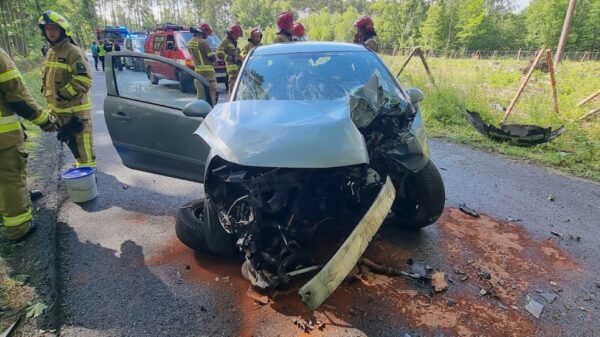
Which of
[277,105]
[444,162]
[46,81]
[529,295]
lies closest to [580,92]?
[444,162]

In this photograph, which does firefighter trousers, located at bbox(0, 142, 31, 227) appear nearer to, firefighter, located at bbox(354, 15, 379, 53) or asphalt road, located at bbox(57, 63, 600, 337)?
asphalt road, located at bbox(57, 63, 600, 337)

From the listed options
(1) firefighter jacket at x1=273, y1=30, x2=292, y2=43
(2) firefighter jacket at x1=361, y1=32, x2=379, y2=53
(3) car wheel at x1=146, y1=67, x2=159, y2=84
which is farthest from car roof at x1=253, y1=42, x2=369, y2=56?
(1) firefighter jacket at x1=273, y1=30, x2=292, y2=43

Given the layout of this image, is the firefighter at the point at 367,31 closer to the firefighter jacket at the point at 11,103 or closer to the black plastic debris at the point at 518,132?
the black plastic debris at the point at 518,132

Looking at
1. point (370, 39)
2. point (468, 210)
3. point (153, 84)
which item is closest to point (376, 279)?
point (468, 210)

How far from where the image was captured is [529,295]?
2561mm

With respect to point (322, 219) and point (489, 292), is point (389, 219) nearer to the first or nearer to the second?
point (489, 292)

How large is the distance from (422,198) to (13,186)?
361 centimetres

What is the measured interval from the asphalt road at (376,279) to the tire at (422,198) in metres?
0.20

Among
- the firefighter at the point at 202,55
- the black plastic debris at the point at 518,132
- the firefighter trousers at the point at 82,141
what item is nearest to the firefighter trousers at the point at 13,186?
the firefighter trousers at the point at 82,141

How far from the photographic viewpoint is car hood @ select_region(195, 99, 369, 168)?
2.05m

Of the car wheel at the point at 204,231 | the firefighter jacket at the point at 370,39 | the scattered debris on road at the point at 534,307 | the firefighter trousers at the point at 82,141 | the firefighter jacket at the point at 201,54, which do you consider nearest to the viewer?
the scattered debris on road at the point at 534,307

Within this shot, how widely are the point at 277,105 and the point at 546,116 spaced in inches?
258

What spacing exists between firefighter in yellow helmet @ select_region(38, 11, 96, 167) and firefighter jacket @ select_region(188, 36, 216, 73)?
4387 mm

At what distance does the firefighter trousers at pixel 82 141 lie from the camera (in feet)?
14.1
